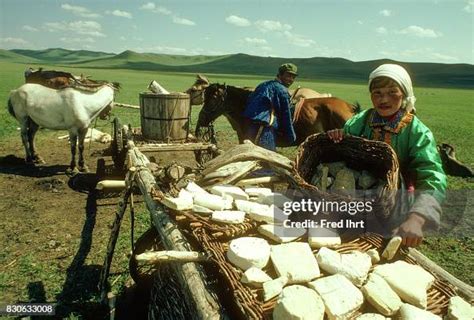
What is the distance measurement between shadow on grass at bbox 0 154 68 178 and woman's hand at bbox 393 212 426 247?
9.38m

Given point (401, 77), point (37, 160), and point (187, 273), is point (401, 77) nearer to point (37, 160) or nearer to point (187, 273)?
point (187, 273)

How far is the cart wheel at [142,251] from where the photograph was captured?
388 cm

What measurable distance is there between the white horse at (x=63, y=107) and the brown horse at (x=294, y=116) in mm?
3005

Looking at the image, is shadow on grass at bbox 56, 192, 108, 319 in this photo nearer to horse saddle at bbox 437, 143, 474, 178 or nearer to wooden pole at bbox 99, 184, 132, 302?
wooden pole at bbox 99, 184, 132, 302

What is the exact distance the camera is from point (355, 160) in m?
3.07

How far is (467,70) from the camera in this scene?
154m

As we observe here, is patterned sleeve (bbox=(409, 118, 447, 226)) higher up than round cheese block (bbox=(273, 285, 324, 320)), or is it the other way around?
patterned sleeve (bbox=(409, 118, 447, 226))

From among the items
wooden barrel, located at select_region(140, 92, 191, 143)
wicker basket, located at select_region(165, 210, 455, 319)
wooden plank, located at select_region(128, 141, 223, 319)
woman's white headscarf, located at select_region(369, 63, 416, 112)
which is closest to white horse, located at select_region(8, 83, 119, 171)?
wooden barrel, located at select_region(140, 92, 191, 143)

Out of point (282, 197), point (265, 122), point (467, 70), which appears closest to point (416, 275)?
point (282, 197)

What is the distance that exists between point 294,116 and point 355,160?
7.13 m

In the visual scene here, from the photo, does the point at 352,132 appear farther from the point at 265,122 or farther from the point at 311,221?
the point at 265,122

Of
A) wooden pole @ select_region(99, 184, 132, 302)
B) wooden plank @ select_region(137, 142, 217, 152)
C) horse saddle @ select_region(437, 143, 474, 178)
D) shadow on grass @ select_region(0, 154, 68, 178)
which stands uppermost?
wooden plank @ select_region(137, 142, 217, 152)

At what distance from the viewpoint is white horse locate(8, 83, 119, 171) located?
32.1 feet

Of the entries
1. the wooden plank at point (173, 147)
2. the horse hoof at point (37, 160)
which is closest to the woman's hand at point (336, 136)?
the wooden plank at point (173, 147)
